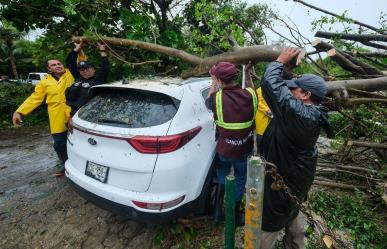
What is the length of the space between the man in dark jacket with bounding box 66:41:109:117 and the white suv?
3.39 ft

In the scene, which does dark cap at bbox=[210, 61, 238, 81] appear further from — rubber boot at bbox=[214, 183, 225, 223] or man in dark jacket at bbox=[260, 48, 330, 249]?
rubber boot at bbox=[214, 183, 225, 223]

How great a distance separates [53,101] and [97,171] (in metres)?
1.98

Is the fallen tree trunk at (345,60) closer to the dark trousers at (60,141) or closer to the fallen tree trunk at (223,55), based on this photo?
the fallen tree trunk at (223,55)

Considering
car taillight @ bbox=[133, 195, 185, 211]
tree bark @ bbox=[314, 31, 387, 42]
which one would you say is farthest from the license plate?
tree bark @ bbox=[314, 31, 387, 42]

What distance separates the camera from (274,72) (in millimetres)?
2270

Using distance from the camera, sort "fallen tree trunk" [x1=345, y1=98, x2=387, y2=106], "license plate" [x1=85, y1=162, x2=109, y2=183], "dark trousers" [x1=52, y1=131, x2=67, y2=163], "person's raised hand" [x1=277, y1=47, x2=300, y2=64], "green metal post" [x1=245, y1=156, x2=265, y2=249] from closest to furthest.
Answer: "green metal post" [x1=245, y1=156, x2=265, y2=249] → "person's raised hand" [x1=277, y1=47, x2=300, y2=64] → "fallen tree trunk" [x1=345, y1=98, x2=387, y2=106] → "license plate" [x1=85, y1=162, x2=109, y2=183] → "dark trousers" [x1=52, y1=131, x2=67, y2=163]

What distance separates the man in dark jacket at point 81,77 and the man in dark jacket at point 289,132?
110 inches

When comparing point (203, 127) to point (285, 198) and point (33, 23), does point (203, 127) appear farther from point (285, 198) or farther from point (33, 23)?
point (33, 23)

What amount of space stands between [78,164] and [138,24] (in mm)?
2948

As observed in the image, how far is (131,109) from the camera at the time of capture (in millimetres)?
2986

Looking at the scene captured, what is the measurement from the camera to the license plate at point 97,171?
9.50 feet

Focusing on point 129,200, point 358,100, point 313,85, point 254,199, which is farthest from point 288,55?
point 129,200

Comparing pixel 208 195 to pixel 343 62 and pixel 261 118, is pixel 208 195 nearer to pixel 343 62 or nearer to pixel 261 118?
pixel 261 118

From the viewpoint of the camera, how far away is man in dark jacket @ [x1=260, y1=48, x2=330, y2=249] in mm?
2066
